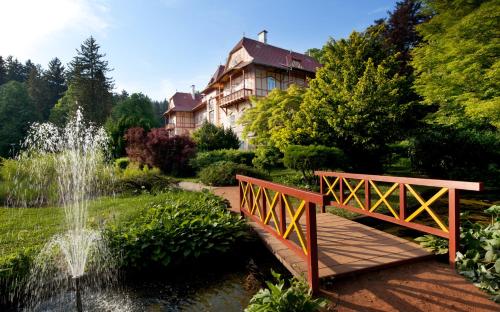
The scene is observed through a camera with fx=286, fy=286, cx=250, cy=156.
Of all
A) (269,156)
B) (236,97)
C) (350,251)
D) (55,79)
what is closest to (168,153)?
(269,156)

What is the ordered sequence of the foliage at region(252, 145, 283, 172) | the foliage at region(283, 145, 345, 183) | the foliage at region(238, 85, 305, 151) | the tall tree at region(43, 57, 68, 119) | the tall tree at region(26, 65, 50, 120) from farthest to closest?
1. the tall tree at region(43, 57, 68, 119)
2. the tall tree at region(26, 65, 50, 120)
3. the foliage at region(252, 145, 283, 172)
4. the foliage at region(238, 85, 305, 151)
5. the foliage at region(283, 145, 345, 183)

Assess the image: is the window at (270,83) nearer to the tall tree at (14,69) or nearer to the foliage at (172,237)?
the foliage at (172,237)

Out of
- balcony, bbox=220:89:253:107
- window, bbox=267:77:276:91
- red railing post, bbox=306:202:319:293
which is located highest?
window, bbox=267:77:276:91

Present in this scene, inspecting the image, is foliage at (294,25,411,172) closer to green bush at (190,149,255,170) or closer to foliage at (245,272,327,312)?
green bush at (190,149,255,170)

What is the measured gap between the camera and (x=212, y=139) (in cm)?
1817

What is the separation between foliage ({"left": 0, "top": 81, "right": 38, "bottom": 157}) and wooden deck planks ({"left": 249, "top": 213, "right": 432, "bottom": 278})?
3325 centimetres

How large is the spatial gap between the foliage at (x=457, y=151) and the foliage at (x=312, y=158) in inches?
205

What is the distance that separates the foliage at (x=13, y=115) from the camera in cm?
2908

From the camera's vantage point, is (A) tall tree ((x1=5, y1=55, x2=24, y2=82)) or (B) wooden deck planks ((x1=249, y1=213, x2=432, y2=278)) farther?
(A) tall tree ((x1=5, y1=55, x2=24, y2=82))

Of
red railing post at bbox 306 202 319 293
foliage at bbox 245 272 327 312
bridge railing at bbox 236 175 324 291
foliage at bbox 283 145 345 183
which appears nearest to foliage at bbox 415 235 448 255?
bridge railing at bbox 236 175 324 291

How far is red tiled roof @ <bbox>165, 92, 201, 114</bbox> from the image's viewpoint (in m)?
37.3

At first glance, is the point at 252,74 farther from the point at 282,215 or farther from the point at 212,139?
the point at 282,215

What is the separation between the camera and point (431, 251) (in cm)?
384

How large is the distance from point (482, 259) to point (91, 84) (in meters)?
41.1
